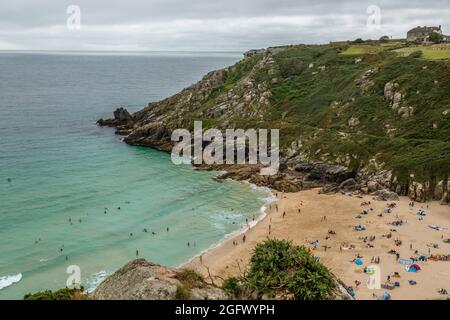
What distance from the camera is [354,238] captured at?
57.1m

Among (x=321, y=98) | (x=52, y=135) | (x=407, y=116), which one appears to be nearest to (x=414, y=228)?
(x=407, y=116)

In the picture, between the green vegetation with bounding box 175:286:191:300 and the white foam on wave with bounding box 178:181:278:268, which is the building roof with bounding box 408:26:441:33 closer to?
the white foam on wave with bounding box 178:181:278:268

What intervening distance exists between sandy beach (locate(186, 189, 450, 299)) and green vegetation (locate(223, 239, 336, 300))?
70.8 ft

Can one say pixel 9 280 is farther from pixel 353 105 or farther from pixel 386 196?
pixel 353 105

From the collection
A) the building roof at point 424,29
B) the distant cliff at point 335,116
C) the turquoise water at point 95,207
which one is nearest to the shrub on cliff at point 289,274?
the turquoise water at point 95,207

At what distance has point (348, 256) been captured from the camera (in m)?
52.2

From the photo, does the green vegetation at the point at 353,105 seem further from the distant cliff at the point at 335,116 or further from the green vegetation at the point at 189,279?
the green vegetation at the point at 189,279

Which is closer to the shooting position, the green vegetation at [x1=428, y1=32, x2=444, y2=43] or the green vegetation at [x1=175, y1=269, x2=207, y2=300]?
the green vegetation at [x1=175, y1=269, x2=207, y2=300]

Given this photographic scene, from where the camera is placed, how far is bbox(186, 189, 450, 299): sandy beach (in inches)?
1816

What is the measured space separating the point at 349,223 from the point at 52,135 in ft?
264

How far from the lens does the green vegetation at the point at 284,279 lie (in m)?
22.1

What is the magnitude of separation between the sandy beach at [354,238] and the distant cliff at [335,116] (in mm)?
5296

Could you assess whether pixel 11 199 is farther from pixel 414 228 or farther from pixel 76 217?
pixel 414 228

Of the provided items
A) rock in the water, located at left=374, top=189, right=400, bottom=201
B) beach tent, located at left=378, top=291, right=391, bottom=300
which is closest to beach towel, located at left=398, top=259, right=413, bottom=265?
beach tent, located at left=378, top=291, right=391, bottom=300
